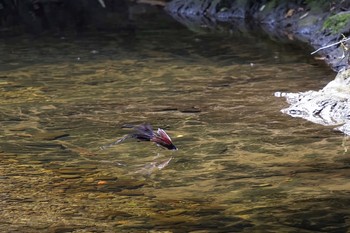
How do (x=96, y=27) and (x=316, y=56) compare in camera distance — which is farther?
(x=96, y=27)

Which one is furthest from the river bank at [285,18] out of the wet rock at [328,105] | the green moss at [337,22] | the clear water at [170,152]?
the wet rock at [328,105]

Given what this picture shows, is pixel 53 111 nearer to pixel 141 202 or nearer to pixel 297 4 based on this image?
pixel 141 202

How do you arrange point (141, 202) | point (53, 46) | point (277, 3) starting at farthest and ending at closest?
point (277, 3)
point (53, 46)
point (141, 202)

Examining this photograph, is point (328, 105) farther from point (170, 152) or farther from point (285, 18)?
point (285, 18)

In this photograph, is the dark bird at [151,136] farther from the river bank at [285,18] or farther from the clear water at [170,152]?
the river bank at [285,18]

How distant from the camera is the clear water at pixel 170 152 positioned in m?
4.15

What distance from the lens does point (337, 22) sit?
37.3 feet

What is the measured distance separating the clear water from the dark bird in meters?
0.07

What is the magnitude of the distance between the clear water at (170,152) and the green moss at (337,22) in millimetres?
978

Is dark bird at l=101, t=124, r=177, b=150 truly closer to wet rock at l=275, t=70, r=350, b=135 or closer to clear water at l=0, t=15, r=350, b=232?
clear water at l=0, t=15, r=350, b=232

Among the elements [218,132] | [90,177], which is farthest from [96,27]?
[90,177]

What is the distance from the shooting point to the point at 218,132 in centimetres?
627

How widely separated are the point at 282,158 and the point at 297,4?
10.4m

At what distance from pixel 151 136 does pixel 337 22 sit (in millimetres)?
6240
